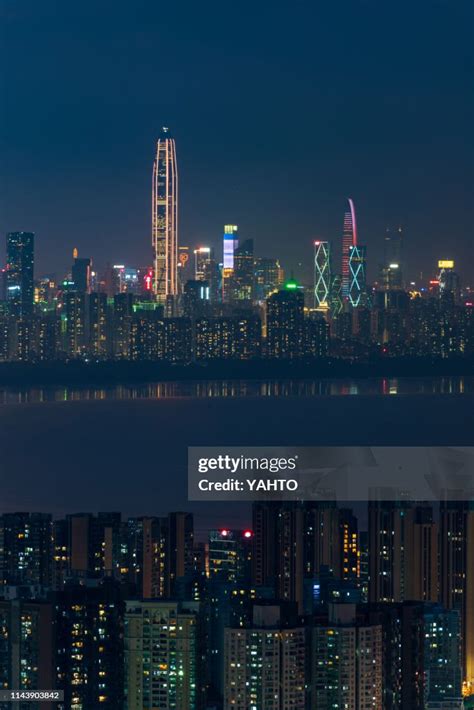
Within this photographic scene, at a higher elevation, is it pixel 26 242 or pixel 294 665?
Result: pixel 26 242

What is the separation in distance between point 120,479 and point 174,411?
27.3 inches

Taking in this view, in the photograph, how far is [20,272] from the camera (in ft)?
24.6

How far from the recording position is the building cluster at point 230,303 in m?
6.87

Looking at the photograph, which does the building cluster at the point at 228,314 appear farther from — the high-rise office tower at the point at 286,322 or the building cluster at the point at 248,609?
the building cluster at the point at 248,609

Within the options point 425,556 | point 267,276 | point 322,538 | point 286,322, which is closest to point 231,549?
point 322,538

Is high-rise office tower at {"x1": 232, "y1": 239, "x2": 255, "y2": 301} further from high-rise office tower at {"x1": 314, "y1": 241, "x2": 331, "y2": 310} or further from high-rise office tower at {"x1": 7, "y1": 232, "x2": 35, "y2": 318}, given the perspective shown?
high-rise office tower at {"x1": 7, "y1": 232, "x2": 35, "y2": 318}

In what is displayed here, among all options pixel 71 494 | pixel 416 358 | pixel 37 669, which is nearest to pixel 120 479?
pixel 71 494

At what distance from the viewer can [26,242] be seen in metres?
7.21

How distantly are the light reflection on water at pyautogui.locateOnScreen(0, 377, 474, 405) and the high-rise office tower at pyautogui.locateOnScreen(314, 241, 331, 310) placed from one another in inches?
12.2

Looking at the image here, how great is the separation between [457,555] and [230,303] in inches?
47.3

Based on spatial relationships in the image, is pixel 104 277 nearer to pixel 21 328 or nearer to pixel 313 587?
pixel 21 328

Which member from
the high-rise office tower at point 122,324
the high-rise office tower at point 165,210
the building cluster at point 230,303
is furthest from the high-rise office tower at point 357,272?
the high-rise office tower at point 122,324

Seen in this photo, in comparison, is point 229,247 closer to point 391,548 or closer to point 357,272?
point 357,272

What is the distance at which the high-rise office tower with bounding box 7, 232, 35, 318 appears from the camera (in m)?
7.14
